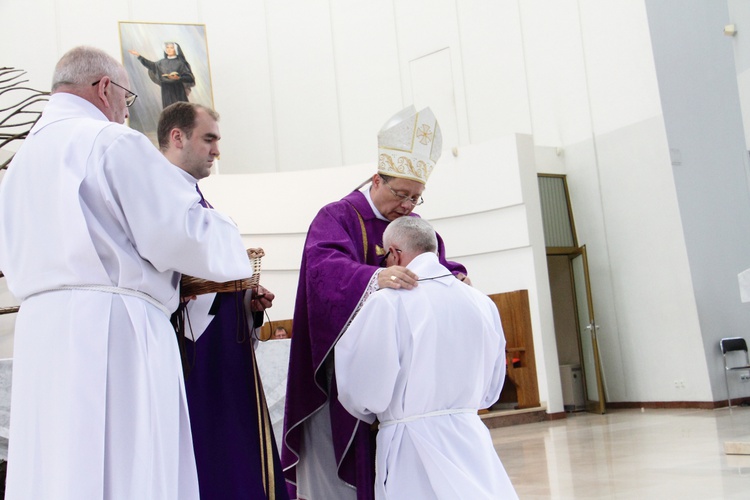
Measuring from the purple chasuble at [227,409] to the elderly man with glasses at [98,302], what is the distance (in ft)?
1.94

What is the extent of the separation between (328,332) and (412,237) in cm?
53

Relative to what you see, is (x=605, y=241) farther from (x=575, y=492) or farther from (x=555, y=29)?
(x=575, y=492)

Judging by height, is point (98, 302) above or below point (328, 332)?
above

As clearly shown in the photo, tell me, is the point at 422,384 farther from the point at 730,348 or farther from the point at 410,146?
the point at 730,348

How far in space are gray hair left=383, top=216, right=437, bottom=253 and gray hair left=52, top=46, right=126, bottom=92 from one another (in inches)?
51.7

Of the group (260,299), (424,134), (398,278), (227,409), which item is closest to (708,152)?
(424,134)

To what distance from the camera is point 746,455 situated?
6.11 meters

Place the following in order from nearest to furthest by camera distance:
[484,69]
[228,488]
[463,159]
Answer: [228,488], [463,159], [484,69]

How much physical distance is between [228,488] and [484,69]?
11847 millimetres

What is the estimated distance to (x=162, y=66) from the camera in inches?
508

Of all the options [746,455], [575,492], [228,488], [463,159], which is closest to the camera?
[228,488]

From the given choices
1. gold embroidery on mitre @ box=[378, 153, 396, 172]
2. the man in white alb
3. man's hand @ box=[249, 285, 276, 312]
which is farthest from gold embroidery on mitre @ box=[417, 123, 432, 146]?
man's hand @ box=[249, 285, 276, 312]

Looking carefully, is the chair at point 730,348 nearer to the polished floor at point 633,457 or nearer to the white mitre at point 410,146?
the polished floor at point 633,457

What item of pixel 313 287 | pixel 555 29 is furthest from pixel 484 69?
pixel 313 287
